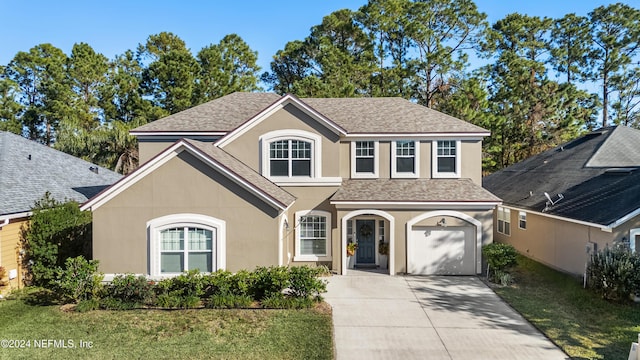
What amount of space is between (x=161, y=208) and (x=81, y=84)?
3232 centimetres

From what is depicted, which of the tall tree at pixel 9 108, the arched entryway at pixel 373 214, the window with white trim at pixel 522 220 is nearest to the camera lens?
the arched entryway at pixel 373 214

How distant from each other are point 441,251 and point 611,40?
35.9 m

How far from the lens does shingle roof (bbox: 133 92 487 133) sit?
16.5 metres

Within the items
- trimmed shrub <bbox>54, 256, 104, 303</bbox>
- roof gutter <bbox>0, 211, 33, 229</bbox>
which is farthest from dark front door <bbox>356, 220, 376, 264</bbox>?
roof gutter <bbox>0, 211, 33, 229</bbox>

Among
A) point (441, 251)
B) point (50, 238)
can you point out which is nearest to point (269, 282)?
point (441, 251)

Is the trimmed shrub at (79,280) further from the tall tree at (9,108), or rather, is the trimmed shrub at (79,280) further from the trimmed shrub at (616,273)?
the tall tree at (9,108)

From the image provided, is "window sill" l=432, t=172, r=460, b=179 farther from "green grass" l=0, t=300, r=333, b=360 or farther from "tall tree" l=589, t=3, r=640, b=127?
"tall tree" l=589, t=3, r=640, b=127

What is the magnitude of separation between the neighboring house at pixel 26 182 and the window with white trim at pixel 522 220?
20382mm

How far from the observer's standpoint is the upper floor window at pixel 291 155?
50.7 ft

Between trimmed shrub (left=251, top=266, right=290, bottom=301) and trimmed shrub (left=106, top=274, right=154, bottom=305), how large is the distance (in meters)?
3.02

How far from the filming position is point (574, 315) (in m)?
10.6

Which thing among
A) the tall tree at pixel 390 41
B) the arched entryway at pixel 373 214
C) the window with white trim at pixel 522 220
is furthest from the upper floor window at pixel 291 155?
the tall tree at pixel 390 41

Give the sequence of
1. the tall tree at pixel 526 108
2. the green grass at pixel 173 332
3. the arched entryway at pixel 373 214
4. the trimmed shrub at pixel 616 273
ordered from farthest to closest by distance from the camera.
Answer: the tall tree at pixel 526 108 < the arched entryway at pixel 373 214 < the trimmed shrub at pixel 616 273 < the green grass at pixel 173 332

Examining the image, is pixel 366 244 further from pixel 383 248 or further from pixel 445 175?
pixel 445 175
